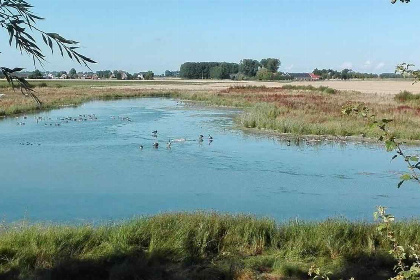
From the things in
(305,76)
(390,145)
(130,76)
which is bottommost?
(305,76)

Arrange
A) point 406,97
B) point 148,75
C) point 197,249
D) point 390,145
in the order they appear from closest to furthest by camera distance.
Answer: point 390,145
point 197,249
point 406,97
point 148,75

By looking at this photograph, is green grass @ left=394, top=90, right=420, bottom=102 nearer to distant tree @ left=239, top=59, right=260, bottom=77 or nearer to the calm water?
the calm water

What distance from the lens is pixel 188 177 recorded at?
35.9 feet

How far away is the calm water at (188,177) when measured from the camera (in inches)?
336

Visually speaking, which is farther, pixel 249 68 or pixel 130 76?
pixel 249 68

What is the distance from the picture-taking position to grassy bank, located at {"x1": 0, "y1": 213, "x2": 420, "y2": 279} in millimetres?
5062

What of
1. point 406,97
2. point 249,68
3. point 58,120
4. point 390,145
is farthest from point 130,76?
point 390,145

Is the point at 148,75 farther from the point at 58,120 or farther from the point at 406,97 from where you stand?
the point at 58,120

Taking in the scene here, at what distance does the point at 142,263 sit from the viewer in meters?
5.14

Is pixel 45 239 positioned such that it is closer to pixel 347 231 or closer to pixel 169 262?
pixel 169 262

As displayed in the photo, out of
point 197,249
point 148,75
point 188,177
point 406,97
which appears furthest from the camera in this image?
point 148,75

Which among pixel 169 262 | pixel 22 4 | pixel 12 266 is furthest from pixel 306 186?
pixel 22 4

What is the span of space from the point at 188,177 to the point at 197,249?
5378 millimetres

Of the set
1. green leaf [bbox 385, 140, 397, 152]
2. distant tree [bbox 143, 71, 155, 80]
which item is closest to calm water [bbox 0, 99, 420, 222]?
green leaf [bbox 385, 140, 397, 152]
